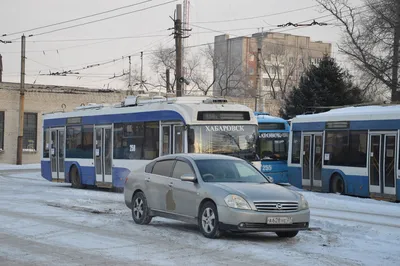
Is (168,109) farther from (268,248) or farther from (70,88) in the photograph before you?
(70,88)

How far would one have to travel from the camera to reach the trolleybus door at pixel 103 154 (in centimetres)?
2641

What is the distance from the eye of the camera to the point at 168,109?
2314 cm

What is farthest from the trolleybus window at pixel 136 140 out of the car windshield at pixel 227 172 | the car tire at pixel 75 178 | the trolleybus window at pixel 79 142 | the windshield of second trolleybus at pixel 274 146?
the car windshield at pixel 227 172

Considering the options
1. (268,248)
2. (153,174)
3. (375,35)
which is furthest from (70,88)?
(268,248)

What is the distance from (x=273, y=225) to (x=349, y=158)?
1266 cm

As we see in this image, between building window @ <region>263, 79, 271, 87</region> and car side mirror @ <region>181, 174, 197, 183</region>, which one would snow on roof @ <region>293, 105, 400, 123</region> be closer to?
car side mirror @ <region>181, 174, 197, 183</region>

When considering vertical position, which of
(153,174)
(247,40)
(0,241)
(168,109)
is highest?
(247,40)

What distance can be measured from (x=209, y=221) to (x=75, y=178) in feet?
57.2

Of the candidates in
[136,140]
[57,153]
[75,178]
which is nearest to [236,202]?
[136,140]

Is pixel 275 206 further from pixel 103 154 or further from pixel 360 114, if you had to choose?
pixel 103 154

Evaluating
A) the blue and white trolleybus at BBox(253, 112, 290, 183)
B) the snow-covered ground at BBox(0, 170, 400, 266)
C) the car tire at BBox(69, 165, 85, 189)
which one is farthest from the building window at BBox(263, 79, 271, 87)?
the snow-covered ground at BBox(0, 170, 400, 266)

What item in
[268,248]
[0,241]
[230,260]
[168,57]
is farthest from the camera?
[168,57]

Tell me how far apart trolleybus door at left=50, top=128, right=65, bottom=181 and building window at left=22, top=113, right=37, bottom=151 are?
26.2 metres

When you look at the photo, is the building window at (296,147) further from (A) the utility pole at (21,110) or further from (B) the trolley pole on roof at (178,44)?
(A) the utility pole at (21,110)
